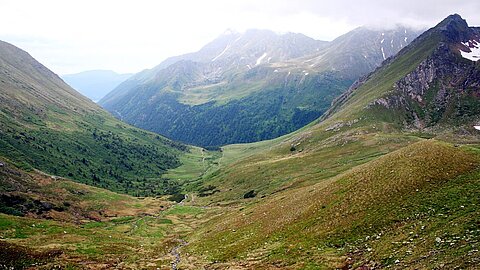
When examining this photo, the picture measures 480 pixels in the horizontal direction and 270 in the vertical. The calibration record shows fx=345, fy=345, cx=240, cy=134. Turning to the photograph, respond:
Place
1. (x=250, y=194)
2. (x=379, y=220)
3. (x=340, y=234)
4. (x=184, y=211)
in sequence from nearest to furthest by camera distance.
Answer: (x=379, y=220) → (x=340, y=234) → (x=184, y=211) → (x=250, y=194)

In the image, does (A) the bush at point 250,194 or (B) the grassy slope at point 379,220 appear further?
(A) the bush at point 250,194

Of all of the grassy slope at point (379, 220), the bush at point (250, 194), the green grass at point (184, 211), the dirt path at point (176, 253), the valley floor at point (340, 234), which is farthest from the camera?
the bush at point (250, 194)

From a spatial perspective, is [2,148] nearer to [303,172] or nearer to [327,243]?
[303,172]

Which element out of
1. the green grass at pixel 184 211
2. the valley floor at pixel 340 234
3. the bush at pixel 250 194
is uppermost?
the valley floor at pixel 340 234

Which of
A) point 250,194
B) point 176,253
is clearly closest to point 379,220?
point 176,253

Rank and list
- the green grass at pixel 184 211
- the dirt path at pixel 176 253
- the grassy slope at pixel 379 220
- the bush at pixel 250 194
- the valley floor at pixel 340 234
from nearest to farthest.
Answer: the valley floor at pixel 340 234, the grassy slope at pixel 379 220, the dirt path at pixel 176 253, the green grass at pixel 184 211, the bush at pixel 250 194

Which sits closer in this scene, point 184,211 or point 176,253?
point 176,253

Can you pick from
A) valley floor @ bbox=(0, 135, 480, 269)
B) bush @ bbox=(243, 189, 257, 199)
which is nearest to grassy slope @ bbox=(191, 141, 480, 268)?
valley floor @ bbox=(0, 135, 480, 269)

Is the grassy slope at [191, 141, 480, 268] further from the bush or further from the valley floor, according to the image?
the bush

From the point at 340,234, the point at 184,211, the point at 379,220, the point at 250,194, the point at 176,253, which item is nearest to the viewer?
the point at 379,220

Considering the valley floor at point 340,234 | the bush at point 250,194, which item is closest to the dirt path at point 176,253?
the valley floor at point 340,234

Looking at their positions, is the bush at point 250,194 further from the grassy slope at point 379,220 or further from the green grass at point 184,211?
the grassy slope at point 379,220

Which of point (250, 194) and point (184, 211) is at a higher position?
point (250, 194)

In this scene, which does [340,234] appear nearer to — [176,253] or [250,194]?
[176,253]
